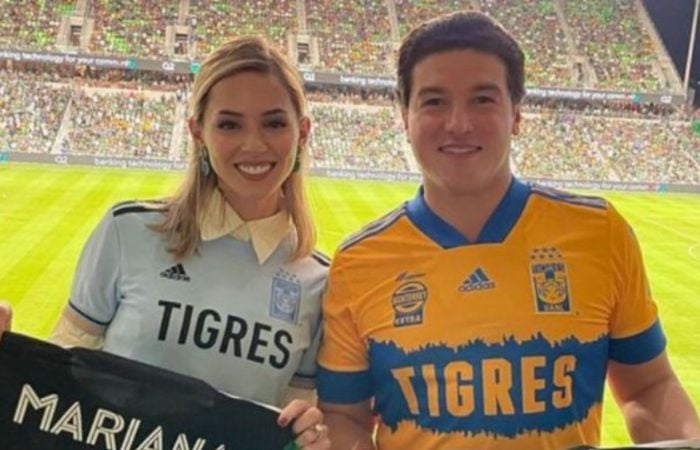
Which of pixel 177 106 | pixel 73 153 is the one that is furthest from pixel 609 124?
pixel 73 153

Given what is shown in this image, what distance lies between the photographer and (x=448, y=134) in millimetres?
1679

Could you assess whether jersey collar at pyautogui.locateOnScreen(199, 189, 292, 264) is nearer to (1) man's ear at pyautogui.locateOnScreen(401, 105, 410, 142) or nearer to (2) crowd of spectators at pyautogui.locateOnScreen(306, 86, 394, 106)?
(1) man's ear at pyautogui.locateOnScreen(401, 105, 410, 142)

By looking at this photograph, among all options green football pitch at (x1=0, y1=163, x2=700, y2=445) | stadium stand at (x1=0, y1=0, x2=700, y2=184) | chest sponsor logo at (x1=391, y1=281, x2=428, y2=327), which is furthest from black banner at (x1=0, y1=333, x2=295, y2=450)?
stadium stand at (x1=0, y1=0, x2=700, y2=184)

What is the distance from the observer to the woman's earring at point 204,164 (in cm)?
196

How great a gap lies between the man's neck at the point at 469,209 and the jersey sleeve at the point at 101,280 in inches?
29.5

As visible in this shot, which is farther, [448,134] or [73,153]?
[73,153]

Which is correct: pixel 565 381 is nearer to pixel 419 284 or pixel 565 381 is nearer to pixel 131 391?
pixel 419 284

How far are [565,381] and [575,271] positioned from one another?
0.23 metres

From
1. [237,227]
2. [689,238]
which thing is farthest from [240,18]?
[237,227]

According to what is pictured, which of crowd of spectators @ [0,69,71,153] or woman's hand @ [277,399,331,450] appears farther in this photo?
crowd of spectators @ [0,69,71,153]

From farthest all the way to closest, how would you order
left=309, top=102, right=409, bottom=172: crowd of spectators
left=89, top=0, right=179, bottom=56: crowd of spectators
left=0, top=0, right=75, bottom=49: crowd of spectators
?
left=89, top=0, right=179, bottom=56: crowd of spectators < left=0, top=0, right=75, bottom=49: crowd of spectators < left=309, top=102, right=409, bottom=172: crowd of spectators

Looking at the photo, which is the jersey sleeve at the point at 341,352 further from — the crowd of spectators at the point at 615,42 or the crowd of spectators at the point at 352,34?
the crowd of spectators at the point at 615,42

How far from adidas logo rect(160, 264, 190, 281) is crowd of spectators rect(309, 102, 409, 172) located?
1908 centimetres

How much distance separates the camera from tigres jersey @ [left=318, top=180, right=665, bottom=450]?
5.50 feet
